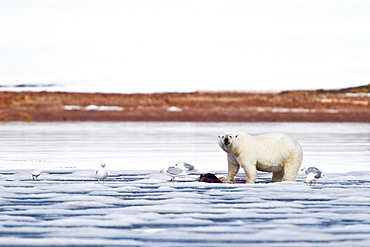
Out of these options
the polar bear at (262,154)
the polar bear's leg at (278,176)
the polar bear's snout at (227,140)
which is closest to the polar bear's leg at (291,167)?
the polar bear at (262,154)

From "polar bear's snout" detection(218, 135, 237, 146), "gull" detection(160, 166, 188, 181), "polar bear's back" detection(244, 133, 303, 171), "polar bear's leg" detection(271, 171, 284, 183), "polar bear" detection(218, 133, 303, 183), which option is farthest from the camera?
"polar bear's leg" detection(271, 171, 284, 183)

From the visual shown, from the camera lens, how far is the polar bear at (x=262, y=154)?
10812 mm

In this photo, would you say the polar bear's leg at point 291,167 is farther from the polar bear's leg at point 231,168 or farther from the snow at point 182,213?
the polar bear's leg at point 231,168

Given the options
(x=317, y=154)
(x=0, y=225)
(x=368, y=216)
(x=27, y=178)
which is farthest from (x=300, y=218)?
(x=317, y=154)

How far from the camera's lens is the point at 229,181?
11156 millimetres

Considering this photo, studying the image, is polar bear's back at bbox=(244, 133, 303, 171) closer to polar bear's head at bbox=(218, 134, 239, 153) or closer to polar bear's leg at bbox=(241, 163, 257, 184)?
polar bear's leg at bbox=(241, 163, 257, 184)

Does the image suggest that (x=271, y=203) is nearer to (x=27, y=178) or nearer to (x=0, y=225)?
(x=0, y=225)

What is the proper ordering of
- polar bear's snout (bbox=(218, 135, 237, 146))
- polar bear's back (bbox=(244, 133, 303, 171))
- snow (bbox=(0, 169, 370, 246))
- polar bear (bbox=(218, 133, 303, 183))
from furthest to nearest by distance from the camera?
polar bear's back (bbox=(244, 133, 303, 171)) → polar bear (bbox=(218, 133, 303, 183)) → polar bear's snout (bbox=(218, 135, 237, 146)) → snow (bbox=(0, 169, 370, 246))

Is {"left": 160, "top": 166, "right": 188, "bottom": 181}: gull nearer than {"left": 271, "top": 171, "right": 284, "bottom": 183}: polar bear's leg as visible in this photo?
Yes

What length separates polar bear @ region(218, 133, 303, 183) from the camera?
10.8 m

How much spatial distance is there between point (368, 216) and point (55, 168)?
295 inches

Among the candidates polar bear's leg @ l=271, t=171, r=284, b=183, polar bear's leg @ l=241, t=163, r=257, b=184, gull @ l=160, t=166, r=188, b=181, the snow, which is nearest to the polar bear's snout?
polar bear's leg @ l=241, t=163, r=257, b=184

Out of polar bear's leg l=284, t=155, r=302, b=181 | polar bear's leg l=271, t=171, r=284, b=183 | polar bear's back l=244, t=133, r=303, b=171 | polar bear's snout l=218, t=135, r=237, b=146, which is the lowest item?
polar bear's leg l=271, t=171, r=284, b=183

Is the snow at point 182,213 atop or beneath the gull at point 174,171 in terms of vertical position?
beneath
